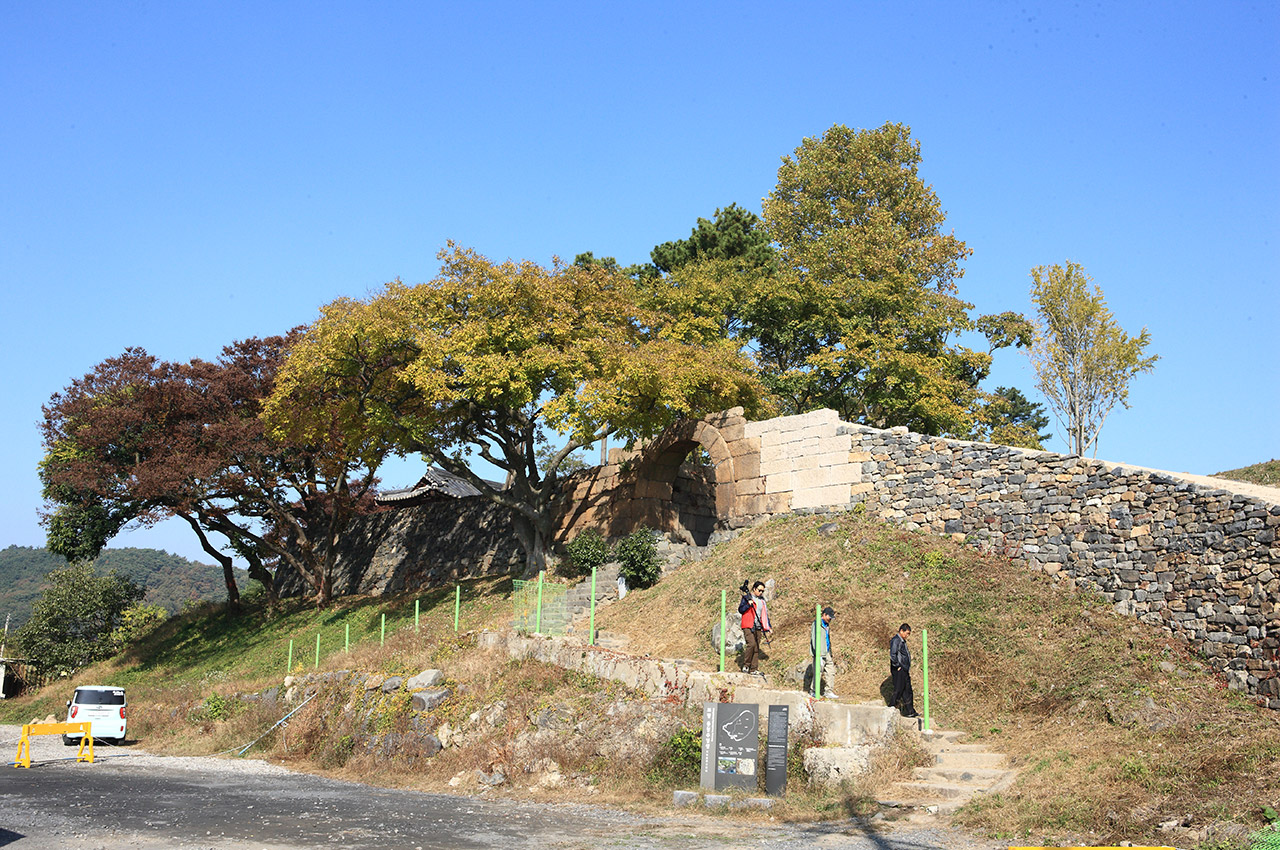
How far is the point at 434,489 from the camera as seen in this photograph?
3869 cm

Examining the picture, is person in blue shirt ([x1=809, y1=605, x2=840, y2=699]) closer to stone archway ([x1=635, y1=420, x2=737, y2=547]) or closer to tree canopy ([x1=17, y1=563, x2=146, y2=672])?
stone archway ([x1=635, y1=420, x2=737, y2=547])

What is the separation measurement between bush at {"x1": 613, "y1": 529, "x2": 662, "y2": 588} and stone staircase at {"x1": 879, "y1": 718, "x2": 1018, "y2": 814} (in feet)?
31.9

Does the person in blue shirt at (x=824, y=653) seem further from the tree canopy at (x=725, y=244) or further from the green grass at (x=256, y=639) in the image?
the tree canopy at (x=725, y=244)

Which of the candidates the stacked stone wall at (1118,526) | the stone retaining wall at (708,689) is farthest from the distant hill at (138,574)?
the stacked stone wall at (1118,526)

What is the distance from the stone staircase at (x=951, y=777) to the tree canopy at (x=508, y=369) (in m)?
11.1

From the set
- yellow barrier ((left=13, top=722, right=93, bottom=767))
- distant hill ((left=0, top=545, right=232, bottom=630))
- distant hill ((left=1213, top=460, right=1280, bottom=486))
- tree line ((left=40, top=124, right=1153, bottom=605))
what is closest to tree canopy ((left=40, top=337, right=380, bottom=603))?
tree line ((left=40, top=124, right=1153, bottom=605))

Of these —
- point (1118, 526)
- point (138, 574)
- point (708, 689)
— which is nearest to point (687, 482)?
point (1118, 526)

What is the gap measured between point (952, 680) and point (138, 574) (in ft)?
292

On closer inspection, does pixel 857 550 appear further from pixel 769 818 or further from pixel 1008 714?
pixel 769 818

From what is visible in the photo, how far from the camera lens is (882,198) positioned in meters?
31.3

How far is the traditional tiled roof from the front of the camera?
3838cm

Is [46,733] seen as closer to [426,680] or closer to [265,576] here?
[426,680]

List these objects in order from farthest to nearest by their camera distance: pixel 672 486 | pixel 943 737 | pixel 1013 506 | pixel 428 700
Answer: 1. pixel 672 486
2. pixel 1013 506
3. pixel 428 700
4. pixel 943 737

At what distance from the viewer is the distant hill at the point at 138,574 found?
3113 inches
